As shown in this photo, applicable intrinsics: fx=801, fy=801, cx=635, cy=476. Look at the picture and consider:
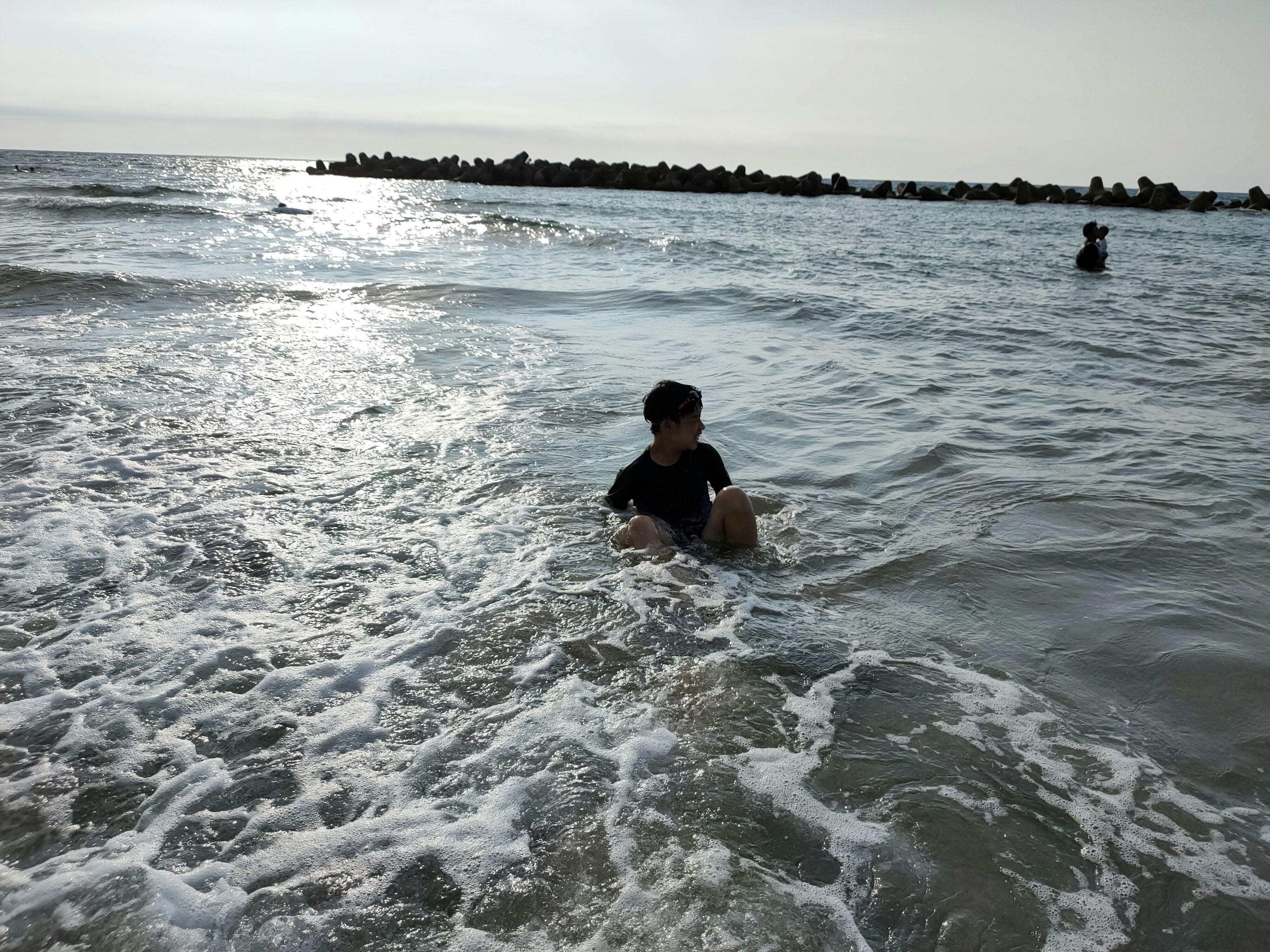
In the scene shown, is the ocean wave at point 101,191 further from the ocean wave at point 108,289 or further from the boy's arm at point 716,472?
the boy's arm at point 716,472

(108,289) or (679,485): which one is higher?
(108,289)

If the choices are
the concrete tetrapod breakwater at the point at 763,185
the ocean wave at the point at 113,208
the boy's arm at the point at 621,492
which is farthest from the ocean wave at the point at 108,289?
the concrete tetrapod breakwater at the point at 763,185

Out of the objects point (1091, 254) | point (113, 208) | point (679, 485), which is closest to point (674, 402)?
point (679, 485)

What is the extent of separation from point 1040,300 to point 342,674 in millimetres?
14211

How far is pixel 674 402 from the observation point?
14.6ft

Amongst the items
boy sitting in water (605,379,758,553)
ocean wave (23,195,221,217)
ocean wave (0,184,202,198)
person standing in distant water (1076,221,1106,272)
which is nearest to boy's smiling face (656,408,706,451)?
boy sitting in water (605,379,758,553)

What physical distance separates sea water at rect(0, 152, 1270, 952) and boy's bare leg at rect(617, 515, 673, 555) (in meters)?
0.11

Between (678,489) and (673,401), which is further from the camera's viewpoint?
(678,489)

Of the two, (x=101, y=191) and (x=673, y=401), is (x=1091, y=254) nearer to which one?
(x=673, y=401)

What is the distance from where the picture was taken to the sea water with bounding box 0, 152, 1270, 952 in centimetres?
230

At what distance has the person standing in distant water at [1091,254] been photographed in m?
17.7

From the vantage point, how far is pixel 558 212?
111ft

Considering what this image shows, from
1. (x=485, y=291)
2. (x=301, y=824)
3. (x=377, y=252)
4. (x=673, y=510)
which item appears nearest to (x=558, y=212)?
(x=377, y=252)

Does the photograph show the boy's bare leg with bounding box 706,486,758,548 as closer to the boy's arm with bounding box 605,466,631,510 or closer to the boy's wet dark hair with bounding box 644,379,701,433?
the boy's arm with bounding box 605,466,631,510
